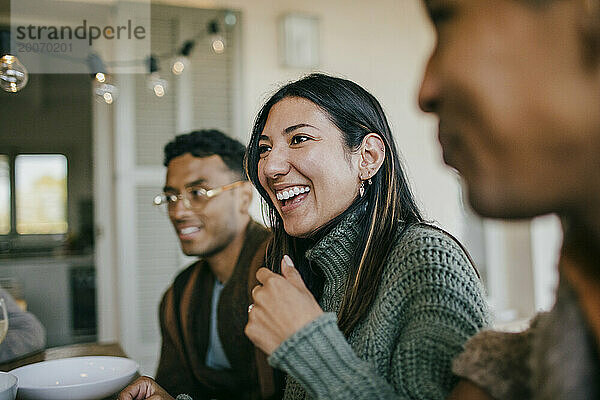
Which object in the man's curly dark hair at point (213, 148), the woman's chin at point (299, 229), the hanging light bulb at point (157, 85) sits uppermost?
the hanging light bulb at point (157, 85)

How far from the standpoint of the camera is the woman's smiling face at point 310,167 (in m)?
1.07

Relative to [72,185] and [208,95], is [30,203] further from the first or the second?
[208,95]

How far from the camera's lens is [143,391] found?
3.53ft

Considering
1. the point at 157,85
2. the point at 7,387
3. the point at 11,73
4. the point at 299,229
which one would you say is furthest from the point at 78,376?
the point at 157,85

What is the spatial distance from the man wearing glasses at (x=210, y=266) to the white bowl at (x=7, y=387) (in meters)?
0.61

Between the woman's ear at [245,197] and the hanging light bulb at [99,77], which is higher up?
the hanging light bulb at [99,77]

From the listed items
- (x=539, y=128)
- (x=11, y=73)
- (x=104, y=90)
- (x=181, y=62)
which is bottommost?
(x=539, y=128)

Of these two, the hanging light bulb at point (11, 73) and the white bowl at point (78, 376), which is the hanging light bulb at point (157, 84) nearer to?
the hanging light bulb at point (11, 73)

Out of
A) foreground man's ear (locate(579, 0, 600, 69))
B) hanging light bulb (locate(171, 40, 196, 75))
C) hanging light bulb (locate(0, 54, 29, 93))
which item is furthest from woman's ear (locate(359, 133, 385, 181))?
hanging light bulb (locate(171, 40, 196, 75))

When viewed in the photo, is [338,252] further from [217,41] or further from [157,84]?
[217,41]

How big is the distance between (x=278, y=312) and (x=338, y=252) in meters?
0.34

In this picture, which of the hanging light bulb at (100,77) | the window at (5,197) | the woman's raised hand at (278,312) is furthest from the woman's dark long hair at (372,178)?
the window at (5,197)

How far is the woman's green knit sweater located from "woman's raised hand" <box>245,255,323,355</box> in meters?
0.02

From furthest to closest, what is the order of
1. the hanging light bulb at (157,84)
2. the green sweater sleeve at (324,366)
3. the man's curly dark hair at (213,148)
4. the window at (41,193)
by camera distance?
1. the hanging light bulb at (157,84)
2. the window at (41,193)
3. the man's curly dark hair at (213,148)
4. the green sweater sleeve at (324,366)
